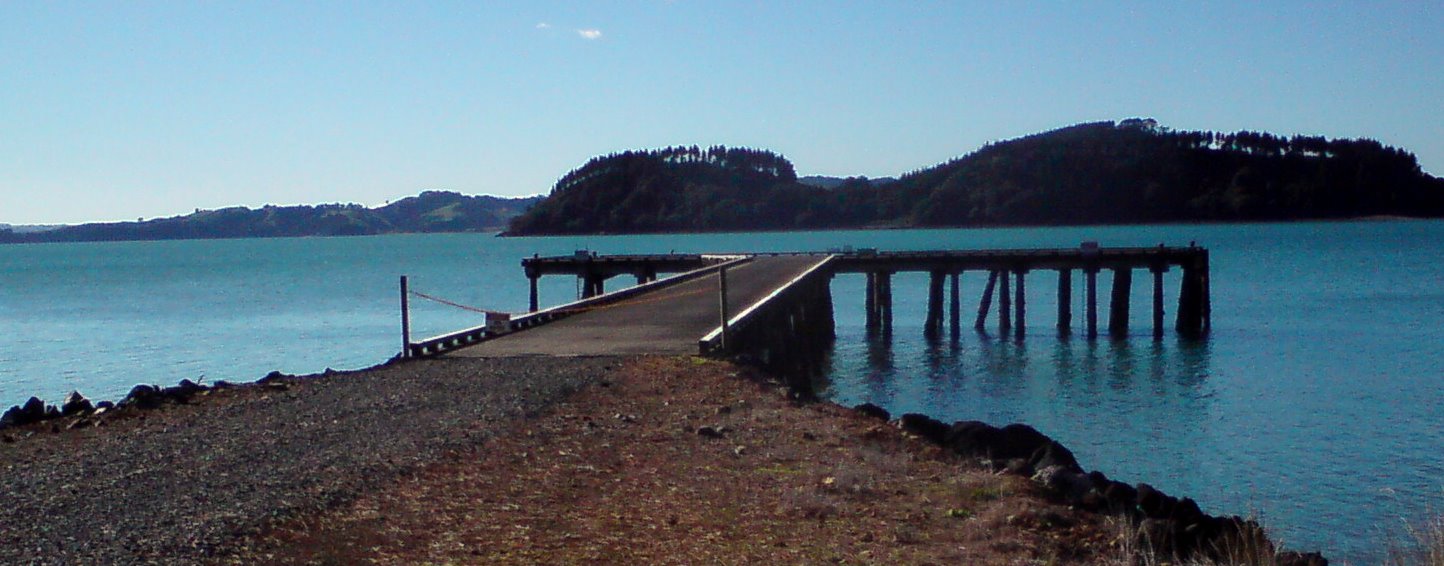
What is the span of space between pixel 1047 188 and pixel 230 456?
158 metres

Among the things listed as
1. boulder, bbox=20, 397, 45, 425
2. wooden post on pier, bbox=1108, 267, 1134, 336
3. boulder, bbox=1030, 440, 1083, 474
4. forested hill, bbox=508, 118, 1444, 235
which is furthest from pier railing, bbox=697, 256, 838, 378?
forested hill, bbox=508, 118, 1444, 235

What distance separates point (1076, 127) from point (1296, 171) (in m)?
25.0

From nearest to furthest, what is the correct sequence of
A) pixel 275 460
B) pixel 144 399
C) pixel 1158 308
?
pixel 275 460, pixel 144 399, pixel 1158 308

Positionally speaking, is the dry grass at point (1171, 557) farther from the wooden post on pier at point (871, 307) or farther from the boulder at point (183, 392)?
the wooden post on pier at point (871, 307)

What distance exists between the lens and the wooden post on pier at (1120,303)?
44.0 metres

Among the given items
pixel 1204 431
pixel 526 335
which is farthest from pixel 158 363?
pixel 1204 431

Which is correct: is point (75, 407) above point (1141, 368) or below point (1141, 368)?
above

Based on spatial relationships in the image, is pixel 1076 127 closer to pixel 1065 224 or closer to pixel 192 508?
pixel 1065 224

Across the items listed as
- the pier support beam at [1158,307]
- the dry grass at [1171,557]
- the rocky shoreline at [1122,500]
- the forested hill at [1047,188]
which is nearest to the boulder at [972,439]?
the rocky shoreline at [1122,500]

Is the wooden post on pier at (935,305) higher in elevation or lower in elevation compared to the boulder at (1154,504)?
lower

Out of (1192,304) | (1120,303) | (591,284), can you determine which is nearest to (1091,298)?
(1120,303)

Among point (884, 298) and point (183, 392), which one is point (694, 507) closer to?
point (183, 392)

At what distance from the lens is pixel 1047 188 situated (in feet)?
534

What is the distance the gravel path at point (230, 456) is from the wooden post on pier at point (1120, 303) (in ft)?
101
